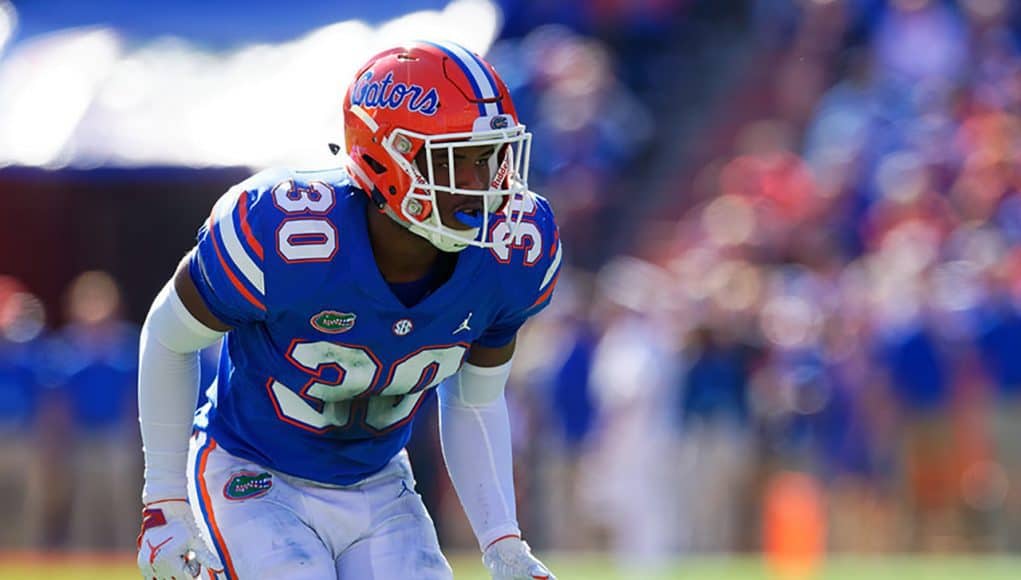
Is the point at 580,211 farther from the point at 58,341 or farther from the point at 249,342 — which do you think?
the point at 249,342

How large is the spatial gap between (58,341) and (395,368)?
7.97 metres

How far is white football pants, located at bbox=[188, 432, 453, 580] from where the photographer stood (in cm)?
385

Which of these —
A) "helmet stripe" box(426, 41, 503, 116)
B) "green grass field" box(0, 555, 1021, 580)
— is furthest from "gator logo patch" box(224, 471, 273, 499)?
"green grass field" box(0, 555, 1021, 580)

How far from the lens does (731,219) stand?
11.3 metres

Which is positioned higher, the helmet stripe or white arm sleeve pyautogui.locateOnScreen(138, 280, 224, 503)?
the helmet stripe

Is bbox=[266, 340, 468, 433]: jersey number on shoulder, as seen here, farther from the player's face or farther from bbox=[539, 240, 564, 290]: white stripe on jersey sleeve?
the player's face

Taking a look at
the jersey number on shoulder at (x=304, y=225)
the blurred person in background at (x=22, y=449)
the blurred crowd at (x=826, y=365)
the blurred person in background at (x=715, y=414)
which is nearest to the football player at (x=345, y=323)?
the jersey number on shoulder at (x=304, y=225)

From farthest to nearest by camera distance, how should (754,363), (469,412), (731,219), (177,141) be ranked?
1. (177,141)
2. (731,219)
3. (754,363)
4. (469,412)

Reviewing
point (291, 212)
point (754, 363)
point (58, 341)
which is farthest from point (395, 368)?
point (58, 341)

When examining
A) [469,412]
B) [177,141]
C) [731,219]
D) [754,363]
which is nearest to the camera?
[469,412]

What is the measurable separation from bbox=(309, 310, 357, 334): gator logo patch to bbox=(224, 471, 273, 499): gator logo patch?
0.39m

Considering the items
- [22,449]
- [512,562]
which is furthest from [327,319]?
[22,449]

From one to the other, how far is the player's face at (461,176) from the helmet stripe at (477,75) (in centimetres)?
9

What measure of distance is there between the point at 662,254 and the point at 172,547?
8522 mm
